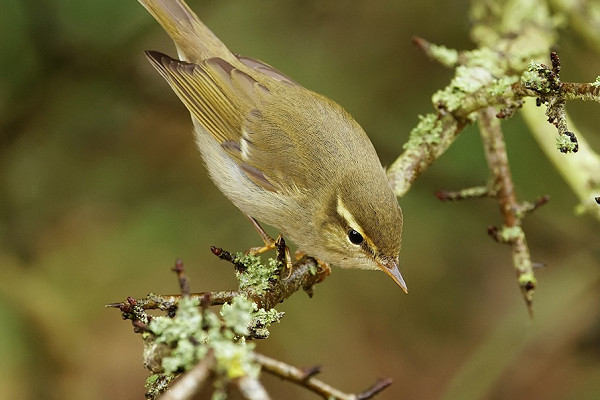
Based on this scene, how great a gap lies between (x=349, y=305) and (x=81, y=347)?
2.00 m

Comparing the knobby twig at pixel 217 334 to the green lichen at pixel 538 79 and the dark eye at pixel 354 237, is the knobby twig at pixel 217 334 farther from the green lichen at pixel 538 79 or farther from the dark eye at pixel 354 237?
the green lichen at pixel 538 79

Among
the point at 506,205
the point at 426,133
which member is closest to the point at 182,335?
the point at 426,133

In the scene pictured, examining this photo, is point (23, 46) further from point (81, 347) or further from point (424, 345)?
point (424, 345)

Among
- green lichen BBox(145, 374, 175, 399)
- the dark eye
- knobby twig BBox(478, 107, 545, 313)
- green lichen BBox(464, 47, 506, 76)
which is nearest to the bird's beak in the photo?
the dark eye

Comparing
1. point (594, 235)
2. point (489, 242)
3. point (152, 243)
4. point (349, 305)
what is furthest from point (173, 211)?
point (594, 235)

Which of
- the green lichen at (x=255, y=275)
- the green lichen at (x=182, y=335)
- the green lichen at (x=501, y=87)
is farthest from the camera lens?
the green lichen at (x=501, y=87)

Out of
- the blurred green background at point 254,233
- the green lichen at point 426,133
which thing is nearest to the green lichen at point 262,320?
the green lichen at point 426,133

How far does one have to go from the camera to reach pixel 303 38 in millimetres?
6207

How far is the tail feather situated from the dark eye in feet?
4.74

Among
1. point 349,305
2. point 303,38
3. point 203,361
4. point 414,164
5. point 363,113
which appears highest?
point 303,38

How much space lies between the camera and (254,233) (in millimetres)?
5543

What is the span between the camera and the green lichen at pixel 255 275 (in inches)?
119

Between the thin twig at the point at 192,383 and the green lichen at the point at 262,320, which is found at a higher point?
the green lichen at the point at 262,320

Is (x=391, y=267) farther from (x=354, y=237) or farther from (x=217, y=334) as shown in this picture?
(x=217, y=334)
